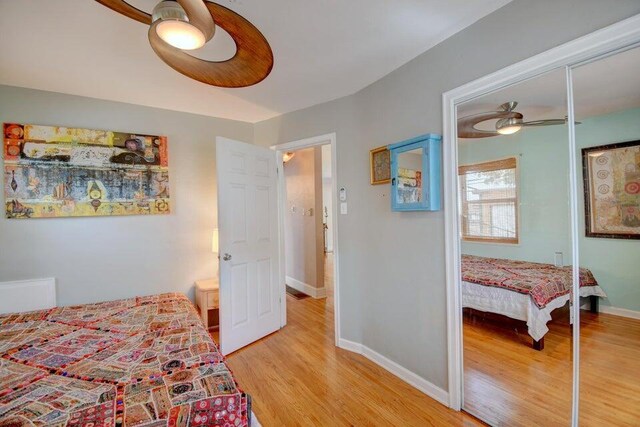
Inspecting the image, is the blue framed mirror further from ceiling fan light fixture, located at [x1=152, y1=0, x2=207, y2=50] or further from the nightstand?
the nightstand

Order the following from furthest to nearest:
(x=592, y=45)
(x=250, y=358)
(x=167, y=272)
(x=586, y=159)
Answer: (x=167, y=272), (x=250, y=358), (x=586, y=159), (x=592, y=45)

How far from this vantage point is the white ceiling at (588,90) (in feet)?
4.01

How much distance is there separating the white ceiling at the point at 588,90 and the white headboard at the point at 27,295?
372 cm

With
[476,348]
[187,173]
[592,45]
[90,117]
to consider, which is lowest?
[476,348]

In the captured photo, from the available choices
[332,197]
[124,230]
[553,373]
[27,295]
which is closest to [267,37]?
[332,197]

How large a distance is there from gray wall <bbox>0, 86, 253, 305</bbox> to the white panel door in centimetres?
65

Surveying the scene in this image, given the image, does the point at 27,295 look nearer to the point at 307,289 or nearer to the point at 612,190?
the point at 307,289

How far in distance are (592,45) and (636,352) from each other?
1.41 m

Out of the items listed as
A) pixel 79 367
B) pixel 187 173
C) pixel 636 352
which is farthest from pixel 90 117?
pixel 636 352

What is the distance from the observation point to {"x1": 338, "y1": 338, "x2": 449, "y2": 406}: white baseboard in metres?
1.90

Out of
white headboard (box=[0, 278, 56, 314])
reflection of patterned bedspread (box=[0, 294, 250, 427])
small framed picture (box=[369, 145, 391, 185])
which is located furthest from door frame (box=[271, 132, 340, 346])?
white headboard (box=[0, 278, 56, 314])

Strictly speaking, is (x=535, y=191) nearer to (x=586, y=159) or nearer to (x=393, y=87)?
(x=586, y=159)

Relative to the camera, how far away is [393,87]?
2.21 metres

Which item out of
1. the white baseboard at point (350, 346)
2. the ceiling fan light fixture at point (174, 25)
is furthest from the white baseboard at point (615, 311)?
the ceiling fan light fixture at point (174, 25)
